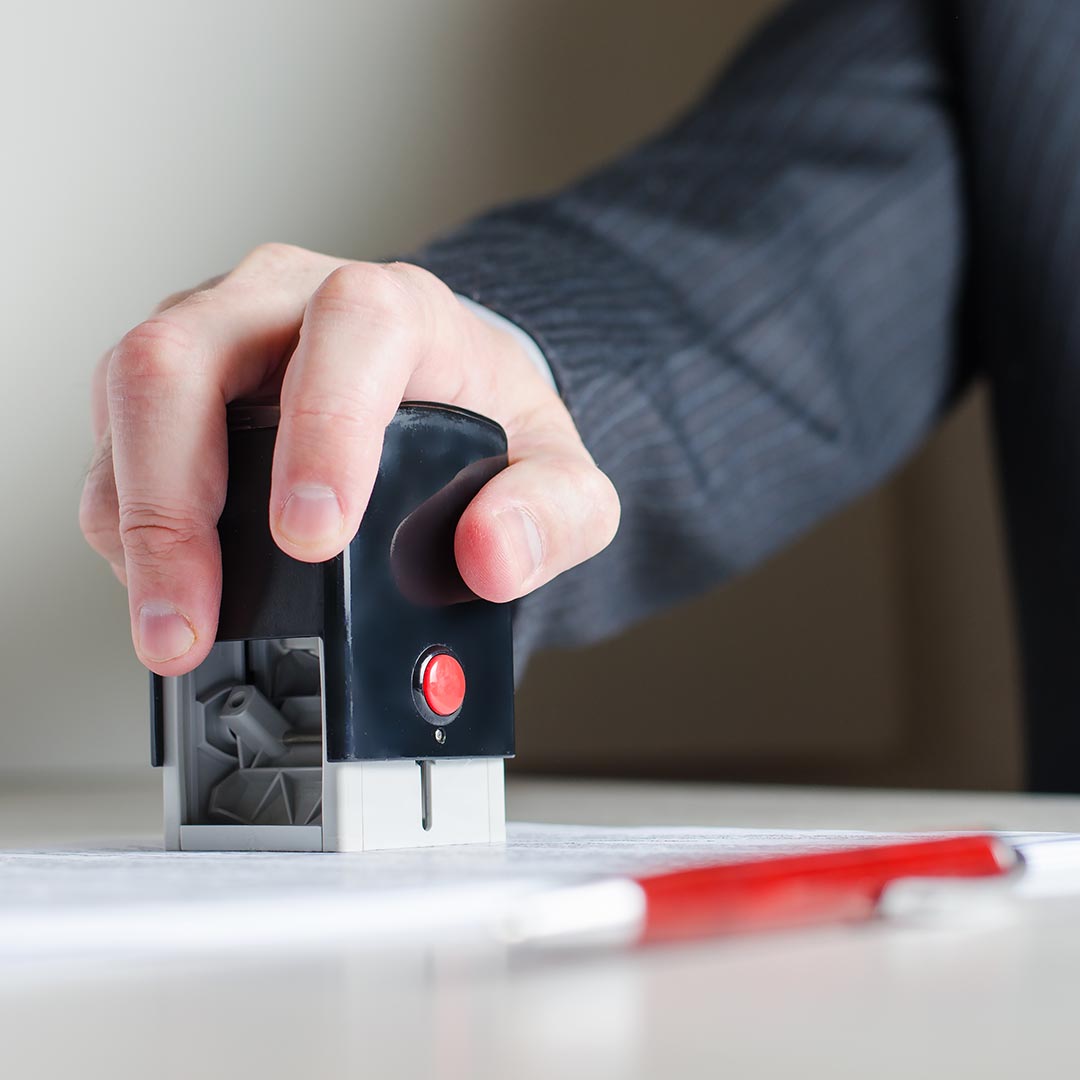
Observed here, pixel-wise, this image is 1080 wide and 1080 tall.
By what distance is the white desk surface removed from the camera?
0.65ft

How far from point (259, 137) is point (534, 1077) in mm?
1350

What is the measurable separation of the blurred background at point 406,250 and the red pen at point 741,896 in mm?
1104

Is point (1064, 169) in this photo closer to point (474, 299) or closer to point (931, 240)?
point (931, 240)

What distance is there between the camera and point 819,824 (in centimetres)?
60

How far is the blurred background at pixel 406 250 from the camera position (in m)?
1.27

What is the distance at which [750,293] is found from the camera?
1.08 metres

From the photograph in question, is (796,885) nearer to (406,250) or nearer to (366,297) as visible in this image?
(366,297)

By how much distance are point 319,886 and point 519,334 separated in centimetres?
48

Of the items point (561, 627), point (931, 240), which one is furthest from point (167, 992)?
point (931, 240)

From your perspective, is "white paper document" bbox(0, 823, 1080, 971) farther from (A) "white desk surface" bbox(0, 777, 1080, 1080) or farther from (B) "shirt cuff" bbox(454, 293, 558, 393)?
(B) "shirt cuff" bbox(454, 293, 558, 393)

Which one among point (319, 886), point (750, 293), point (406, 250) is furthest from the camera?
point (406, 250)

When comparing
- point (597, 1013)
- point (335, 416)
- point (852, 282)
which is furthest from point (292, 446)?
point (852, 282)

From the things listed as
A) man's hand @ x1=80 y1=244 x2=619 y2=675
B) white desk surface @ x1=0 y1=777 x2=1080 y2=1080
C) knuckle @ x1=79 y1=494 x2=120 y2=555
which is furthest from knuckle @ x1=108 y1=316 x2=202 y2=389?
white desk surface @ x1=0 y1=777 x2=1080 y2=1080

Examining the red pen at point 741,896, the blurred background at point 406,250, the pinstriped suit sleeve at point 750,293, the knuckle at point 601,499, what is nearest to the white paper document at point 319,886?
the red pen at point 741,896
